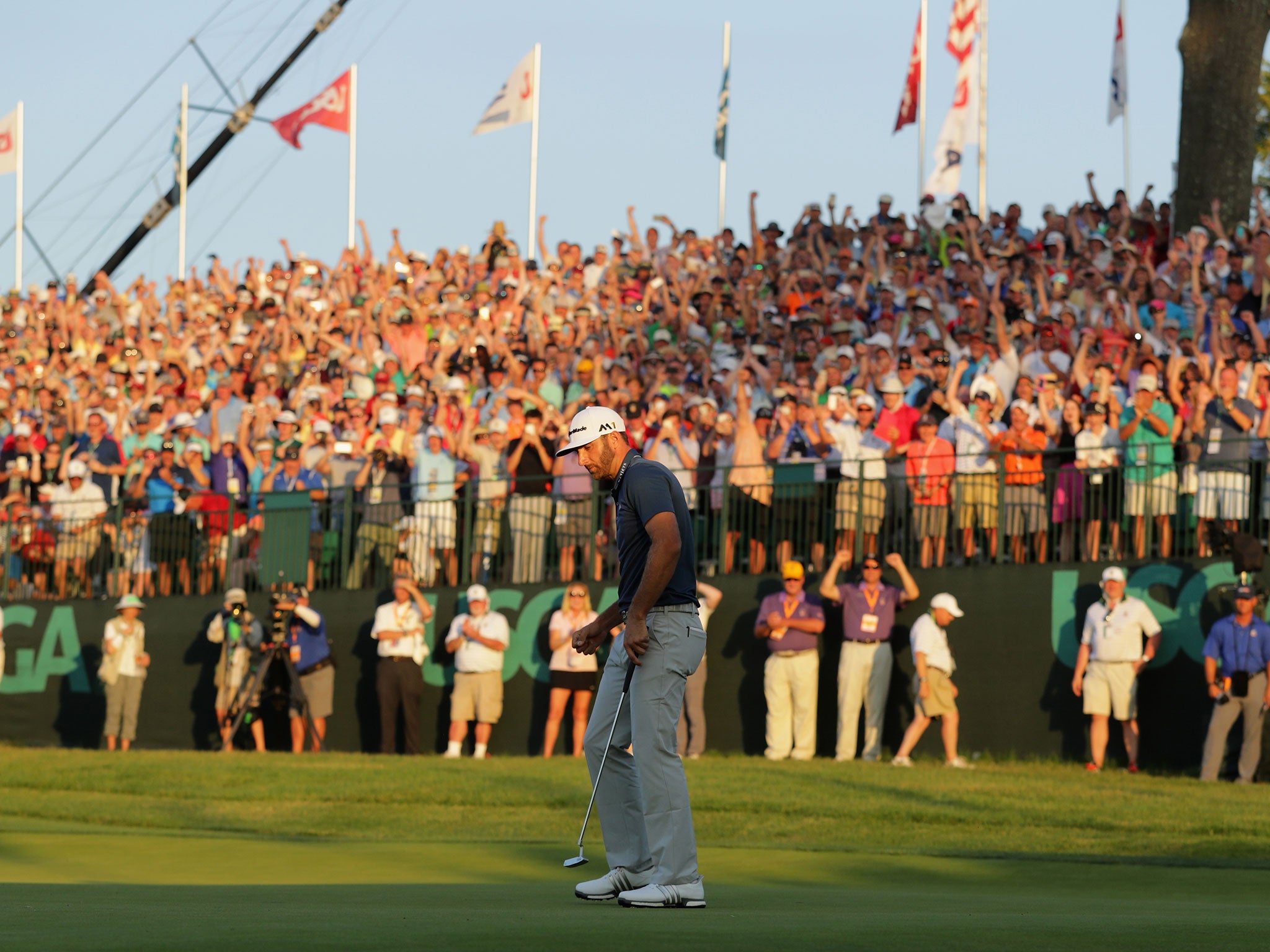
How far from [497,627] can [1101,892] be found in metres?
11.2

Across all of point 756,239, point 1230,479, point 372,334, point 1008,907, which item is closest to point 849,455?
point 1230,479

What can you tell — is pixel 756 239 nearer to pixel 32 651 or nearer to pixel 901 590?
pixel 901 590

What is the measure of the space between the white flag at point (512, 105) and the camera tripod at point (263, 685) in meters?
16.9

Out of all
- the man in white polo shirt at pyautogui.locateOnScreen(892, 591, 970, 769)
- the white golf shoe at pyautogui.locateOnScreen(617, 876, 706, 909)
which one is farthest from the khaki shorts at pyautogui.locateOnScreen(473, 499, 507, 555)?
the white golf shoe at pyautogui.locateOnScreen(617, 876, 706, 909)

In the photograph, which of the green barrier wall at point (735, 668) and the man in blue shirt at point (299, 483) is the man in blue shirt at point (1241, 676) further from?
the man in blue shirt at point (299, 483)

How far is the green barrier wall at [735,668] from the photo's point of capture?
17797mm

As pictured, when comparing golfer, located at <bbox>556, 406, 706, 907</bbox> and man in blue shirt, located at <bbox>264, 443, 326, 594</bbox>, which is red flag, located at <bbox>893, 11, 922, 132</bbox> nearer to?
man in blue shirt, located at <bbox>264, 443, 326, 594</bbox>

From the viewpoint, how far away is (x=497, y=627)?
20.8m

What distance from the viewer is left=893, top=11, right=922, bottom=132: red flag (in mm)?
35219

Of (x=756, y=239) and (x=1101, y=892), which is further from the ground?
(x=756, y=239)

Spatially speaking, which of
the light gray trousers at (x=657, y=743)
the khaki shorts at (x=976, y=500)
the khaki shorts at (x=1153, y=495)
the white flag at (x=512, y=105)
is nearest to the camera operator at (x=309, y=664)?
the khaki shorts at (x=976, y=500)

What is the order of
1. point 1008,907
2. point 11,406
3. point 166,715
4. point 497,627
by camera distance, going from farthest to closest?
point 11,406 → point 166,715 → point 497,627 → point 1008,907

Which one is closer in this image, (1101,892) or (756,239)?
(1101,892)

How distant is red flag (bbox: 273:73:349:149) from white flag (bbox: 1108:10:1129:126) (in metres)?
15.3
